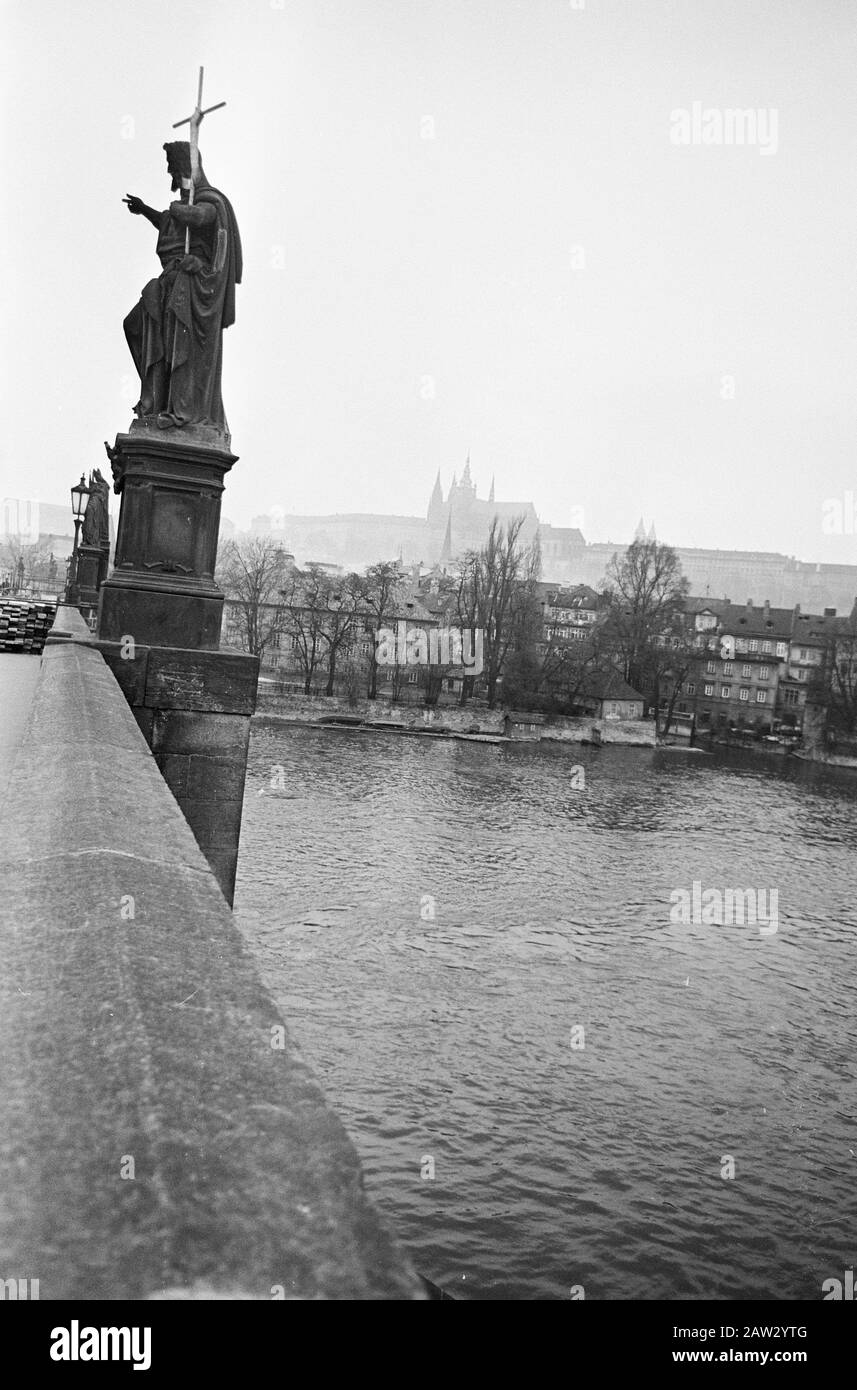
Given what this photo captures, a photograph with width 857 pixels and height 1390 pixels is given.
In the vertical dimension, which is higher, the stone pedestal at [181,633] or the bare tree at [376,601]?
the bare tree at [376,601]

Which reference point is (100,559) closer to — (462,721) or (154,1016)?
(154,1016)

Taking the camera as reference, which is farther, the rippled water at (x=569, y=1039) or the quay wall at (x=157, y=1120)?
the rippled water at (x=569, y=1039)

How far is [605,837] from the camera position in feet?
92.0

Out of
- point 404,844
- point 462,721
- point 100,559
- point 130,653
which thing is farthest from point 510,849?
point 462,721

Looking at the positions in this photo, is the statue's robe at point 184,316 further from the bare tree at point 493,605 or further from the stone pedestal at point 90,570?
the bare tree at point 493,605

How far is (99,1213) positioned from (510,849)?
2454 cm

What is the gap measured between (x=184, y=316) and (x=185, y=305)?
8 centimetres

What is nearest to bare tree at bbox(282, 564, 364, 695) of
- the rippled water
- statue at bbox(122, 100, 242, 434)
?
the rippled water

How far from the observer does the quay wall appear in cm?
A: 110

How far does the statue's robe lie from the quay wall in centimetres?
591

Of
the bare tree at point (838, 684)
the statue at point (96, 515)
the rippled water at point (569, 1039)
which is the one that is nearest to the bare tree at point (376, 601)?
the bare tree at point (838, 684)

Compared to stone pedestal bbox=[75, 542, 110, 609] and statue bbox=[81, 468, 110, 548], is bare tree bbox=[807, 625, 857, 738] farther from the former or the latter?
stone pedestal bbox=[75, 542, 110, 609]

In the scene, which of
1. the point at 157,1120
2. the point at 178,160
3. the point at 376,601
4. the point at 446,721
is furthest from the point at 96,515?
the point at 376,601

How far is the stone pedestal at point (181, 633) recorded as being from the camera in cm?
678
